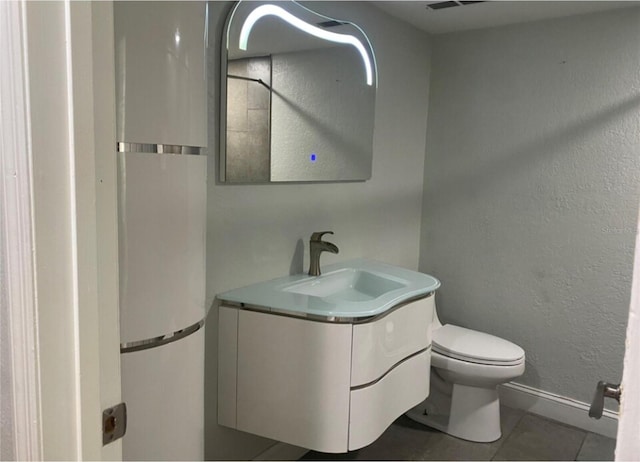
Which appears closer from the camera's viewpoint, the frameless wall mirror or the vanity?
the vanity

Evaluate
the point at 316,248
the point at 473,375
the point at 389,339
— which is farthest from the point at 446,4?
the point at 473,375

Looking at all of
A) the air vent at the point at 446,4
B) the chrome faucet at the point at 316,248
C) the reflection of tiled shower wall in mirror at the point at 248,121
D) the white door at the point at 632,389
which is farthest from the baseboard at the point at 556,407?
the white door at the point at 632,389

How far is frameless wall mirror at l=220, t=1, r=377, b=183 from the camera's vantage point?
6.25ft

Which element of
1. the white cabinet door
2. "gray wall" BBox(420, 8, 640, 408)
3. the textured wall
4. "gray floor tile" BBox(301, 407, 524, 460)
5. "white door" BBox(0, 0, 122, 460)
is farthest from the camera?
"gray wall" BBox(420, 8, 640, 408)

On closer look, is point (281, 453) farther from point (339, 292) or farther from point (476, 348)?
point (476, 348)

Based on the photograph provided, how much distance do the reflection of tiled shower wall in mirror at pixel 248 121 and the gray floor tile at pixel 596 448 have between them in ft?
6.66

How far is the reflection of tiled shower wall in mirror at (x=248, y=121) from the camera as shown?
6.23 ft

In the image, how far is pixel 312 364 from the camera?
1800mm

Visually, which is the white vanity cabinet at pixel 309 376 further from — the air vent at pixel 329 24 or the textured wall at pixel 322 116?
the air vent at pixel 329 24

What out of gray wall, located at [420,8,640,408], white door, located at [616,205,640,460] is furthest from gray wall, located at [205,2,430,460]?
white door, located at [616,205,640,460]

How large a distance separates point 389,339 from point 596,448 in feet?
4.74

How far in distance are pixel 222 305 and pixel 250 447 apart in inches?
26.4

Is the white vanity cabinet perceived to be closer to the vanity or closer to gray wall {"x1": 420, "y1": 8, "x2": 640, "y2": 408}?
the vanity

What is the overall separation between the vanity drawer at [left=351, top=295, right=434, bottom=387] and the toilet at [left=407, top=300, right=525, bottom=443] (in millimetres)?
398
